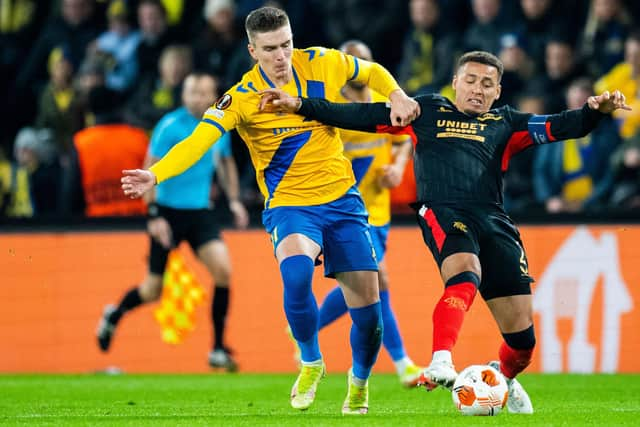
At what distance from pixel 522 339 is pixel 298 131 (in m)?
1.68

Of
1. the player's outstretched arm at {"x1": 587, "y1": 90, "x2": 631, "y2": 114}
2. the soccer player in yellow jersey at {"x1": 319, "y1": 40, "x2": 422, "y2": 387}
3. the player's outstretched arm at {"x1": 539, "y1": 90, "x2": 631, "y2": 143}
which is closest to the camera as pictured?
the player's outstretched arm at {"x1": 587, "y1": 90, "x2": 631, "y2": 114}

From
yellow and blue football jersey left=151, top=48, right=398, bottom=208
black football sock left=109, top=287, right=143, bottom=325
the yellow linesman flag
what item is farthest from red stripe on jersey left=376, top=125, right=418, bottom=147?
the yellow linesman flag

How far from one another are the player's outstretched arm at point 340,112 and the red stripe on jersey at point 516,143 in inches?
26.1

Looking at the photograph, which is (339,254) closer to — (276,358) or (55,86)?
(276,358)

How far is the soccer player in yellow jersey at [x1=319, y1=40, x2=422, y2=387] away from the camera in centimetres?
946

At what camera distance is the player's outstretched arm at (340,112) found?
23.8 feet

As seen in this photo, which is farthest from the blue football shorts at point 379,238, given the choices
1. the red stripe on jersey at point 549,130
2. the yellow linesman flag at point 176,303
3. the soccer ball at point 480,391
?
the yellow linesman flag at point 176,303

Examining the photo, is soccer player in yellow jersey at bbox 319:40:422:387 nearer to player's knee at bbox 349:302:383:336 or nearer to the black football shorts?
player's knee at bbox 349:302:383:336

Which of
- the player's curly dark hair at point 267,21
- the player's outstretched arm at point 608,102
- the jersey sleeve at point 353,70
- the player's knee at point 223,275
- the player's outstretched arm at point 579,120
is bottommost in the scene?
the player's knee at point 223,275

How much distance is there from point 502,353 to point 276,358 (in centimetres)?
465

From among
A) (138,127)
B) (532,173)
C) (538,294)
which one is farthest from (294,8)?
(538,294)

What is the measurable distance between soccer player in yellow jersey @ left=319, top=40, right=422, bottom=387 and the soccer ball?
8.65 ft

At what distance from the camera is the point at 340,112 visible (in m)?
7.32

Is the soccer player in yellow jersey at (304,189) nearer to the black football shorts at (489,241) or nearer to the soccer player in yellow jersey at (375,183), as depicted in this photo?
the black football shorts at (489,241)
